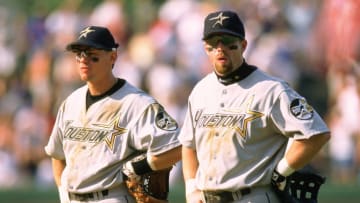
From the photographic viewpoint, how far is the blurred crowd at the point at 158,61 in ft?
45.1

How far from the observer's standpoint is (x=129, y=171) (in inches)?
304

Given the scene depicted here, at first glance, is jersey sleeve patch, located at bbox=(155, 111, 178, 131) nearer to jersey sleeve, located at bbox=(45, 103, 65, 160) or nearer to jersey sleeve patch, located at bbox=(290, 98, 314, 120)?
jersey sleeve, located at bbox=(45, 103, 65, 160)

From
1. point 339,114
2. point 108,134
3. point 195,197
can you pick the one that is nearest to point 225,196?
point 195,197

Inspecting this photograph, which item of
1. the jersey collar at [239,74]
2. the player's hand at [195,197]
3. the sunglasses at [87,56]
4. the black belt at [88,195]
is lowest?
the black belt at [88,195]

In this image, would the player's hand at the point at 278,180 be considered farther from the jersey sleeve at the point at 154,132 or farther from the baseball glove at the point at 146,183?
the baseball glove at the point at 146,183

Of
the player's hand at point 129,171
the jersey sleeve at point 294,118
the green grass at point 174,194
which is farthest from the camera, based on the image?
the green grass at point 174,194

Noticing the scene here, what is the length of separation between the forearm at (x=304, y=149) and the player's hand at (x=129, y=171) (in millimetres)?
1225

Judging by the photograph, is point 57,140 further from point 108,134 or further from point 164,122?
point 164,122

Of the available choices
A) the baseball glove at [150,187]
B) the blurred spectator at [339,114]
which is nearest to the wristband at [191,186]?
the baseball glove at [150,187]

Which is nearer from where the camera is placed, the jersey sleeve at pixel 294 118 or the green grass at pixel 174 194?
the jersey sleeve at pixel 294 118

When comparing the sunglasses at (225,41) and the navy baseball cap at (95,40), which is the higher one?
the sunglasses at (225,41)

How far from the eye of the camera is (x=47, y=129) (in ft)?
53.0

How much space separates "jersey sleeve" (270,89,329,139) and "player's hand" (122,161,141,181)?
118 cm

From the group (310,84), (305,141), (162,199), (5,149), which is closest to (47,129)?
(5,149)
